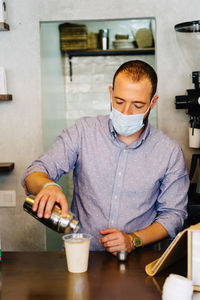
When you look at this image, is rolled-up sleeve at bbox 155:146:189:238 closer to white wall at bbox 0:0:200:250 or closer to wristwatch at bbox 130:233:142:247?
wristwatch at bbox 130:233:142:247

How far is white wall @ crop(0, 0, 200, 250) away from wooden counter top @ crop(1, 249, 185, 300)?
1.41m

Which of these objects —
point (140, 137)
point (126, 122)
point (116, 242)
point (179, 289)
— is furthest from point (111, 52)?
point (179, 289)

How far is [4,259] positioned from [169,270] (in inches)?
24.8

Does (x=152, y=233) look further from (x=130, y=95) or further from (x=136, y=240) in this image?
(x=130, y=95)

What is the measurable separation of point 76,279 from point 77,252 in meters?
0.09

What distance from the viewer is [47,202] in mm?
1446

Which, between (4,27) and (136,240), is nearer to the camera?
(136,240)

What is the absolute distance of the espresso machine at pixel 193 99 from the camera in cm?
235

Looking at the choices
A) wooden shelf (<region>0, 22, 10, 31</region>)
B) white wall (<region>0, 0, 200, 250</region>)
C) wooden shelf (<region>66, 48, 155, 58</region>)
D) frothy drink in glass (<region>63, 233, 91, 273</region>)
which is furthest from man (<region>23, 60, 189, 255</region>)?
wooden shelf (<region>66, 48, 155, 58</region>)

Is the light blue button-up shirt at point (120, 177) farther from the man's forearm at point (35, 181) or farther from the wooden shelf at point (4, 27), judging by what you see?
the wooden shelf at point (4, 27)

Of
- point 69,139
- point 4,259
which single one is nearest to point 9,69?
point 69,139

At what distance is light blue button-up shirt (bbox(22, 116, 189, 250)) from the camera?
1.97m

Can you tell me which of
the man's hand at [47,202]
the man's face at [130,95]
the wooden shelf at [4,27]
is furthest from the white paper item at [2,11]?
the man's hand at [47,202]

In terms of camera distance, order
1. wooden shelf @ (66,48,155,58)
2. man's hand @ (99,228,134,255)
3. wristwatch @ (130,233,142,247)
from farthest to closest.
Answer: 1. wooden shelf @ (66,48,155,58)
2. wristwatch @ (130,233,142,247)
3. man's hand @ (99,228,134,255)
